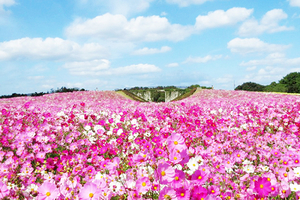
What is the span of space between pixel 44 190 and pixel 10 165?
191 centimetres

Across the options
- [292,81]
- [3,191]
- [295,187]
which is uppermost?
[292,81]

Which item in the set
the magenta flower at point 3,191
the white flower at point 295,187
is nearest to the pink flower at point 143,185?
the magenta flower at point 3,191

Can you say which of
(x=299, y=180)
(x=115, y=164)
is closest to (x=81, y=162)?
(x=115, y=164)

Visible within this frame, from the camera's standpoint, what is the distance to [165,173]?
165 cm

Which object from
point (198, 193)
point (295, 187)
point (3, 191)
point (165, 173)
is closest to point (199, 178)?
point (198, 193)

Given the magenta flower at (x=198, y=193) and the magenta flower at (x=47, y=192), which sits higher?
the magenta flower at (x=198, y=193)

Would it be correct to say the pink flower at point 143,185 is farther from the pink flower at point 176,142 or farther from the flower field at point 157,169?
Answer: the pink flower at point 176,142

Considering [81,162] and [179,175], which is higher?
[179,175]

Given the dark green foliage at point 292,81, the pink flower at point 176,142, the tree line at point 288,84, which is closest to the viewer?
the pink flower at point 176,142

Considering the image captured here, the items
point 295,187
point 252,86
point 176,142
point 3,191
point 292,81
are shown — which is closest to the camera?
point 176,142

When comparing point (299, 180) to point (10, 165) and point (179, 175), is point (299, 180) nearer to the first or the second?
point (179, 175)

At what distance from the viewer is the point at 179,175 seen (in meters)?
1.67

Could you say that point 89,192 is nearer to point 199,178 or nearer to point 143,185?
point 143,185

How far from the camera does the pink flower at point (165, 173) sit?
5.31 ft
